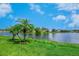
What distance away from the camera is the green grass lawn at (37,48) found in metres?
1.81

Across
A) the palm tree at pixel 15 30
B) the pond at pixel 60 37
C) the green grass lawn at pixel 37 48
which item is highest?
the palm tree at pixel 15 30

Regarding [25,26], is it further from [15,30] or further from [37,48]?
[37,48]

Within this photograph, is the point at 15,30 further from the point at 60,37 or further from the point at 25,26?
the point at 60,37

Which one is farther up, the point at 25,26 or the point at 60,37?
the point at 25,26

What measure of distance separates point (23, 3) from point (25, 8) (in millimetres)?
49

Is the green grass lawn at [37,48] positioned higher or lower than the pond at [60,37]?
lower

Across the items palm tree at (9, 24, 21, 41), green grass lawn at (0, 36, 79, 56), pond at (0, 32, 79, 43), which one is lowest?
green grass lawn at (0, 36, 79, 56)

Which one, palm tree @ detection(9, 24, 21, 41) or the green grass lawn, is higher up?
palm tree @ detection(9, 24, 21, 41)

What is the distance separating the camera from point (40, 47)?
5.99 feet

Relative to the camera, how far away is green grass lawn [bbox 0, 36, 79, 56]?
181 cm

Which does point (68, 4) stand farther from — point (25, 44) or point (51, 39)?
point (25, 44)

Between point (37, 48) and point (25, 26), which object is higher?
point (25, 26)

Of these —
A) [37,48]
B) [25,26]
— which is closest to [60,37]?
[37,48]

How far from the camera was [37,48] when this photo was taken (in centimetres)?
182
